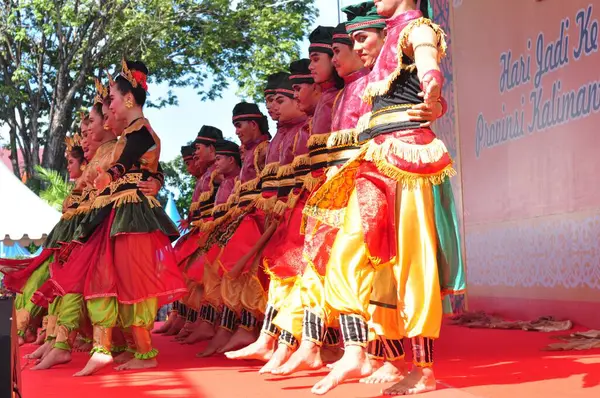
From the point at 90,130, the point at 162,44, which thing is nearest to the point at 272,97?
the point at 90,130

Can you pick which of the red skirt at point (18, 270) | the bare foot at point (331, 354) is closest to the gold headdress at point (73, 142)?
the red skirt at point (18, 270)

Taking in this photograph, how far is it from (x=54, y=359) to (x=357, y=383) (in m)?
2.35

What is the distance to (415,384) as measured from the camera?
3.64 meters

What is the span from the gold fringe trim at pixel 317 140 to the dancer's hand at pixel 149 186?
108 centimetres

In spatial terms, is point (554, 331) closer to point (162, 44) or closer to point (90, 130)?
point (90, 130)

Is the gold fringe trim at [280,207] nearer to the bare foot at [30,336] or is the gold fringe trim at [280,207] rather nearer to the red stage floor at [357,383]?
the red stage floor at [357,383]

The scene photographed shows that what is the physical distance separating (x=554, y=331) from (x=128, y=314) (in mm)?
3142

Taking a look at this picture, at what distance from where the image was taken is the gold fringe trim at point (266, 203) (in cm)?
579

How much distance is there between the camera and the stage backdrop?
6.72m

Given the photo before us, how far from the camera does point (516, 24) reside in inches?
308

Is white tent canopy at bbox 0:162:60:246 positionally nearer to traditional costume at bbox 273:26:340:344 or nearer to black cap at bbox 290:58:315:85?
black cap at bbox 290:58:315:85

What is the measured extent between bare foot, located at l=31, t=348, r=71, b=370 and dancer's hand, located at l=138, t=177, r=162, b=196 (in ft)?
3.72

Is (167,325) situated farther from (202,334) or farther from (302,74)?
(302,74)

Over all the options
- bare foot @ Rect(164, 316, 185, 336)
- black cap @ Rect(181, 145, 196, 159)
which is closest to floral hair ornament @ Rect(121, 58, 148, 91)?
black cap @ Rect(181, 145, 196, 159)
